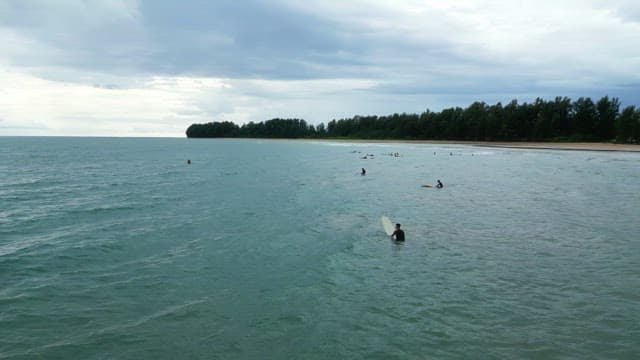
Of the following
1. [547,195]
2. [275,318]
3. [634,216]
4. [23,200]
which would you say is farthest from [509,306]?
[23,200]

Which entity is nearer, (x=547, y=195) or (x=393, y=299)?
(x=393, y=299)

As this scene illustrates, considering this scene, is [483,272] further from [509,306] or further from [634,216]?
[634,216]

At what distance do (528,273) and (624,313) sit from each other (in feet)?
17.3

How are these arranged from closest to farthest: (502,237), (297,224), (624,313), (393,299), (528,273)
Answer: (624,313)
(393,299)
(528,273)
(502,237)
(297,224)

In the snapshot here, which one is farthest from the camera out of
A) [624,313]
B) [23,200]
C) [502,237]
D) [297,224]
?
[23,200]

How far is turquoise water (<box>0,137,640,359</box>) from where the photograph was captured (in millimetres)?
16031

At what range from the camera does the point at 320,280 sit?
75.0ft

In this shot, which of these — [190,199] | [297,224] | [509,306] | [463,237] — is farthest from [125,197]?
[509,306]

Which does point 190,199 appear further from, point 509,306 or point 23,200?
point 509,306

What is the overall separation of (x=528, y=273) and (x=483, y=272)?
1.96 meters

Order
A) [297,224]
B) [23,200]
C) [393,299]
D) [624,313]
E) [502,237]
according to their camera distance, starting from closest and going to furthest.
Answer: [624,313] → [393,299] → [502,237] → [297,224] → [23,200]

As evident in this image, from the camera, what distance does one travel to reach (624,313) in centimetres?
1820

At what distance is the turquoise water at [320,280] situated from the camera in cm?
1603

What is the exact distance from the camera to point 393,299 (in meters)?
20.1
